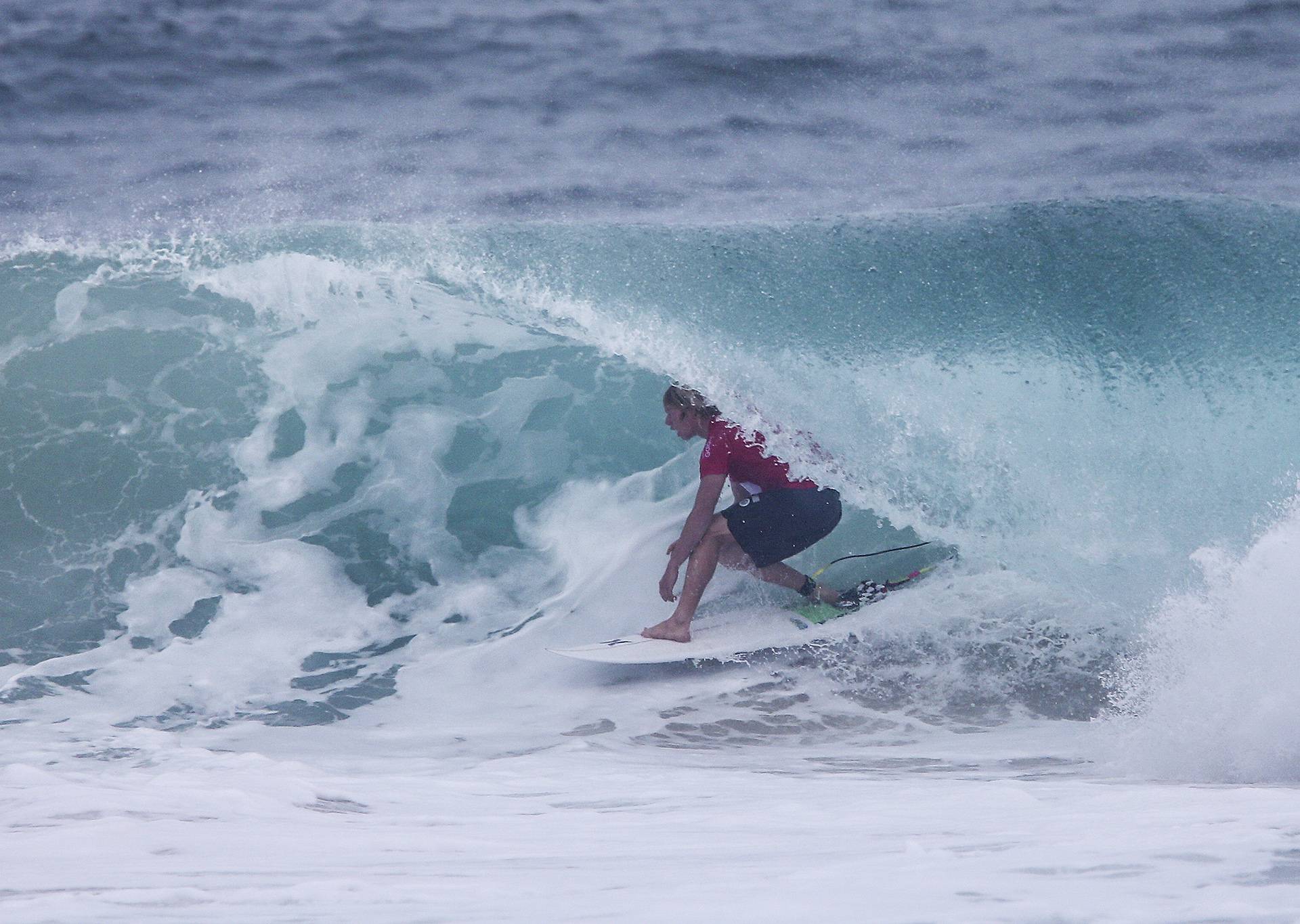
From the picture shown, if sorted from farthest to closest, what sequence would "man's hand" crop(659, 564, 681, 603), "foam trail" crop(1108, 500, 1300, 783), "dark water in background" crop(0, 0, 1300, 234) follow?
"dark water in background" crop(0, 0, 1300, 234)
"man's hand" crop(659, 564, 681, 603)
"foam trail" crop(1108, 500, 1300, 783)

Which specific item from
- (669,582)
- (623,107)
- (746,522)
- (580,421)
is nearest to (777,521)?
(746,522)

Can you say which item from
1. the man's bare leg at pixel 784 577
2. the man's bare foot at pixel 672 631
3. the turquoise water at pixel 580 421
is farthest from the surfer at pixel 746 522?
the turquoise water at pixel 580 421

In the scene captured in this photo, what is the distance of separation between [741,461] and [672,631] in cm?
84

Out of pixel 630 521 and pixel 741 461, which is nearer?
pixel 741 461

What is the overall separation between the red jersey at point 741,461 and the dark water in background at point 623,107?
13.3 feet

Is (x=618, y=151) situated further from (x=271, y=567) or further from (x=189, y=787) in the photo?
(x=189, y=787)

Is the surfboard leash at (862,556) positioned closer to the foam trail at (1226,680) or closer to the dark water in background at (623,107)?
the foam trail at (1226,680)

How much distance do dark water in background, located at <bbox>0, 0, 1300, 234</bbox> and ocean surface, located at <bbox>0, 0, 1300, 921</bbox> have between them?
0.10 metres

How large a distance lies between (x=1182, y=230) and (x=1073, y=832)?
19.9 feet

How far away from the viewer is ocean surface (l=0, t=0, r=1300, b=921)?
2.63 metres

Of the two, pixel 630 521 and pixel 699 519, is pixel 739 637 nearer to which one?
pixel 699 519

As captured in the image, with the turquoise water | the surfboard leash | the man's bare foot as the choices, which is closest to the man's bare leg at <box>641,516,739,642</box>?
the man's bare foot

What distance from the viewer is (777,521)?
524 cm

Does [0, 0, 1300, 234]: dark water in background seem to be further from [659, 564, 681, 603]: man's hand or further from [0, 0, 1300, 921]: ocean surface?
[659, 564, 681, 603]: man's hand
